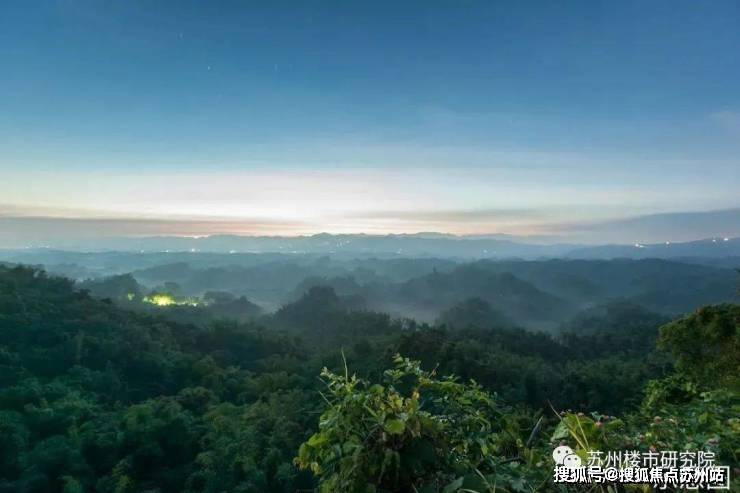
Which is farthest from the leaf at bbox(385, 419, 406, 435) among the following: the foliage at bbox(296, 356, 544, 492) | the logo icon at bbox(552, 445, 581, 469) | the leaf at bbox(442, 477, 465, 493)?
the logo icon at bbox(552, 445, 581, 469)

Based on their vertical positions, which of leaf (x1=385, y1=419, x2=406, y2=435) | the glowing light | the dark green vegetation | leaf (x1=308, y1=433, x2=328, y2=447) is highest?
leaf (x1=385, y1=419, x2=406, y2=435)

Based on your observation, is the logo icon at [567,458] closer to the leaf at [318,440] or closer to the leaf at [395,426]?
the leaf at [395,426]

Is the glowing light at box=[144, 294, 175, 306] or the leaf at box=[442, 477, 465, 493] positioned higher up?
the leaf at box=[442, 477, 465, 493]

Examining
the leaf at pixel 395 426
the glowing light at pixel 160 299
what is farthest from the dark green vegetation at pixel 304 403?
the glowing light at pixel 160 299

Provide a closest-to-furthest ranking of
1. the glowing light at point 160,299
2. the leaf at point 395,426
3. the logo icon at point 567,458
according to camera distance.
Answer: the leaf at point 395,426
the logo icon at point 567,458
the glowing light at point 160,299

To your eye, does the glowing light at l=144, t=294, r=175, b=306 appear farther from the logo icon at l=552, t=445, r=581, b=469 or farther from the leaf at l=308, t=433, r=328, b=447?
the logo icon at l=552, t=445, r=581, b=469

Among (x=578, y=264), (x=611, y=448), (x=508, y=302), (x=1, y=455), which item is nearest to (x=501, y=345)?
(x=1, y=455)

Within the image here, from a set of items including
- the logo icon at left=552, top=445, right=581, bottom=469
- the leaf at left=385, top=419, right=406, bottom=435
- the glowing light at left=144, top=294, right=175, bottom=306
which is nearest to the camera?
the leaf at left=385, top=419, right=406, bottom=435

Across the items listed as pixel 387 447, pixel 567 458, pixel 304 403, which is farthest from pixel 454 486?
pixel 304 403

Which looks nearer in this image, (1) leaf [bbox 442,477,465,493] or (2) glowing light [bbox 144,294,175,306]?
(1) leaf [bbox 442,477,465,493]

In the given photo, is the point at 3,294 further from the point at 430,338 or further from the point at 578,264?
the point at 578,264
